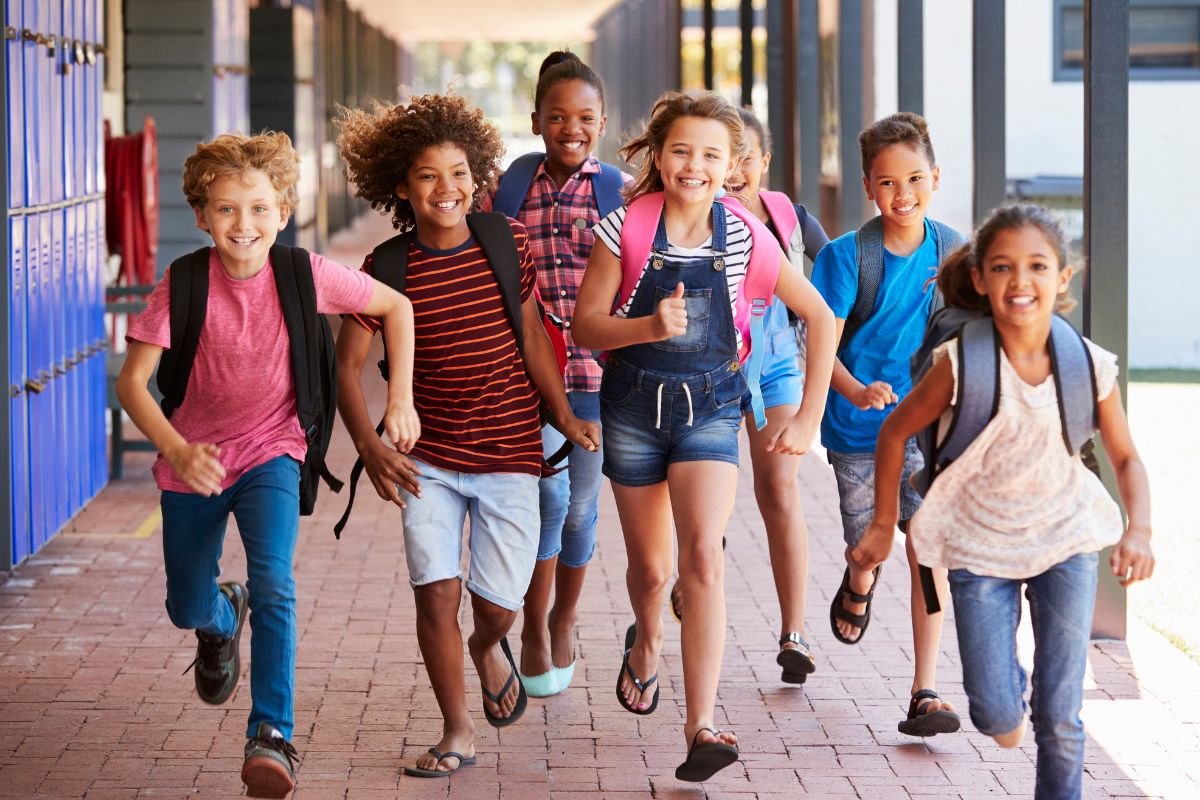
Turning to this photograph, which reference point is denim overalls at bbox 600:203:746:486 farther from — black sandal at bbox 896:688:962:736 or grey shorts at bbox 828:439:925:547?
black sandal at bbox 896:688:962:736

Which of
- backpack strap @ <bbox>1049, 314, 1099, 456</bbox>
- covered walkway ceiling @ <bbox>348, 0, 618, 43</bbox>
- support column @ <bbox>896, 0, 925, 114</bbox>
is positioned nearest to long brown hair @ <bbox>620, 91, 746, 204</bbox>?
backpack strap @ <bbox>1049, 314, 1099, 456</bbox>

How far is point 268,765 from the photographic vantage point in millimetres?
4008

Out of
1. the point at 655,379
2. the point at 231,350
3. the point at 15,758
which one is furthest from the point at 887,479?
the point at 15,758

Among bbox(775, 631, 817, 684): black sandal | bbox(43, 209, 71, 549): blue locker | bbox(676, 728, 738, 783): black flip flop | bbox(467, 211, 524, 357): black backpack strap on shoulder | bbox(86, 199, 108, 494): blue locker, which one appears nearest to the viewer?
bbox(676, 728, 738, 783): black flip flop

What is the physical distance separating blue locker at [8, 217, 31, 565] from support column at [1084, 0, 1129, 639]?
3948mm

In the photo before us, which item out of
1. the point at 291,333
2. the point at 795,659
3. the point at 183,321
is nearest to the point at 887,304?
the point at 795,659

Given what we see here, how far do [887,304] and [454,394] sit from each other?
1.27 metres

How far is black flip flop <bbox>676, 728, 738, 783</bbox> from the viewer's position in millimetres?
4234

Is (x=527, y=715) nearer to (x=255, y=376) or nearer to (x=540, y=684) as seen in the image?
(x=540, y=684)

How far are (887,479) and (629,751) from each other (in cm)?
134

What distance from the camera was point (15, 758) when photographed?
4707 millimetres

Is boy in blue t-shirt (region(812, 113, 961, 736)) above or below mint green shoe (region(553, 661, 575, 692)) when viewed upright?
above

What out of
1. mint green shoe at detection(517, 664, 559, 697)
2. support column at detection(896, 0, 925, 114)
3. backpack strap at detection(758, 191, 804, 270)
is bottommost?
mint green shoe at detection(517, 664, 559, 697)

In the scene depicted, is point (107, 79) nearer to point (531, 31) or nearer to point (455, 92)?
point (455, 92)
